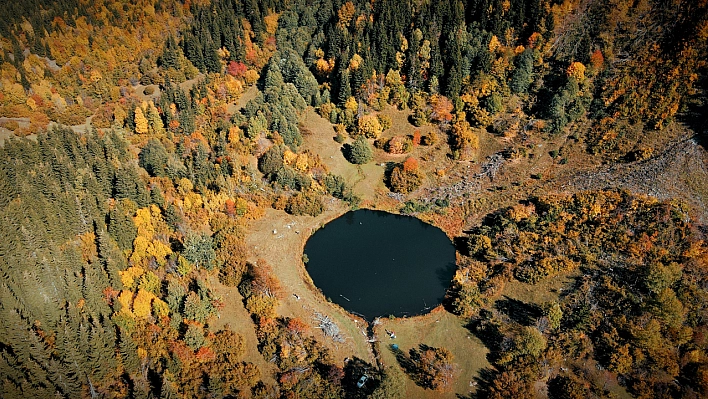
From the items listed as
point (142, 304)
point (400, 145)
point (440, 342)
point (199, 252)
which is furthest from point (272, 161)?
point (440, 342)

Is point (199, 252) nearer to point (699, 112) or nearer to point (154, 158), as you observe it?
point (154, 158)

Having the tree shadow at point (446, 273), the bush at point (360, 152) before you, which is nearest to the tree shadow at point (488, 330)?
the tree shadow at point (446, 273)

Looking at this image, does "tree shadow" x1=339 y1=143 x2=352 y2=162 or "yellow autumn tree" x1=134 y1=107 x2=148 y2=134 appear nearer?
"yellow autumn tree" x1=134 y1=107 x2=148 y2=134

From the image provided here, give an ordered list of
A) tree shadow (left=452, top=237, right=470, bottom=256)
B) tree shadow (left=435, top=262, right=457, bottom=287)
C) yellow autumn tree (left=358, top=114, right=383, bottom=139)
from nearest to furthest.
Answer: tree shadow (left=435, top=262, right=457, bottom=287)
tree shadow (left=452, top=237, right=470, bottom=256)
yellow autumn tree (left=358, top=114, right=383, bottom=139)

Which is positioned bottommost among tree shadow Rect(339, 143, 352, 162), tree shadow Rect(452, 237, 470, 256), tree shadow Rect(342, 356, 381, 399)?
tree shadow Rect(342, 356, 381, 399)

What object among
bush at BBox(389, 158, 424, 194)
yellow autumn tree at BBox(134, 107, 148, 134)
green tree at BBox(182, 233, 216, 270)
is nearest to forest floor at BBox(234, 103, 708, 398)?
bush at BBox(389, 158, 424, 194)

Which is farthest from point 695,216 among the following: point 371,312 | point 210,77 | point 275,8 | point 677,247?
point 275,8

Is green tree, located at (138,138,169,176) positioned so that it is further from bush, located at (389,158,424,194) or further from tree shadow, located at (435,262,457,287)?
tree shadow, located at (435,262,457,287)
